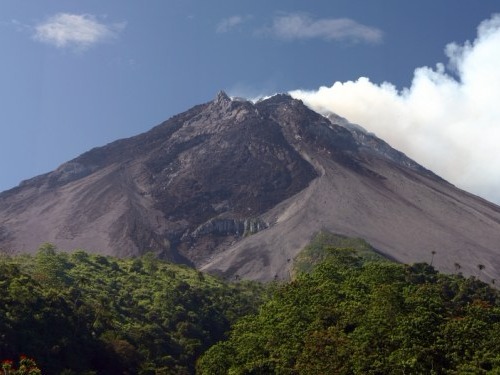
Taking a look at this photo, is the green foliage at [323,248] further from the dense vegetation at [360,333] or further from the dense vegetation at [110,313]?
the dense vegetation at [360,333]

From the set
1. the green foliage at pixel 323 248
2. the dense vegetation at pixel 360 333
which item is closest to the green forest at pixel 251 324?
the dense vegetation at pixel 360 333

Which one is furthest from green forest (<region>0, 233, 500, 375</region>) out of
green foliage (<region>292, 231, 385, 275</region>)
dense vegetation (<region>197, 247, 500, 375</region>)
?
green foliage (<region>292, 231, 385, 275</region>)

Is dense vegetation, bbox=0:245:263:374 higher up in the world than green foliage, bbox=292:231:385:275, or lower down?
lower down

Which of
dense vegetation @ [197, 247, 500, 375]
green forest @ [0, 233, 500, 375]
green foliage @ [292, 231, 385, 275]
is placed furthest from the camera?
green foliage @ [292, 231, 385, 275]

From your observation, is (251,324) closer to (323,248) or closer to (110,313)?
(110,313)

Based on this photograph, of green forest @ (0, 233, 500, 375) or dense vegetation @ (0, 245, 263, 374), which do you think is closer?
green forest @ (0, 233, 500, 375)

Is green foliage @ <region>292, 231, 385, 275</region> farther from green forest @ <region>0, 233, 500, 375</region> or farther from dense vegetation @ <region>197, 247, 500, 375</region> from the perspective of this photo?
dense vegetation @ <region>197, 247, 500, 375</region>

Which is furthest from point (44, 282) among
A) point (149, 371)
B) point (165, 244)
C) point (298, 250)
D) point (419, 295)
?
point (165, 244)
